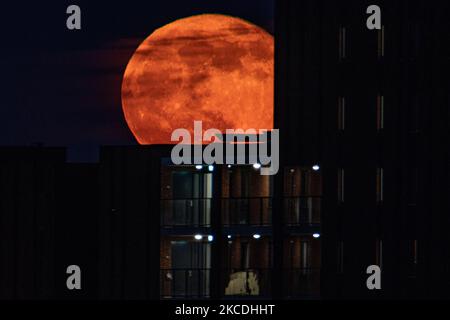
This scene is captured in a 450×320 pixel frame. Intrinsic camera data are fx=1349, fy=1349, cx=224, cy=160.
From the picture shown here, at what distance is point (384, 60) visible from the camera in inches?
1928

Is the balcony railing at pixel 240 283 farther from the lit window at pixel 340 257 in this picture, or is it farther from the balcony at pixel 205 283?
the lit window at pixel 340 257

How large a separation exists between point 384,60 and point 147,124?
1380 cm

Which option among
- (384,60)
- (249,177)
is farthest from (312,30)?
(249,177)

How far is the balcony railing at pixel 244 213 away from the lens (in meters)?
49.3

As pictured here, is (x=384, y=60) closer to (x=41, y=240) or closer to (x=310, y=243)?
(x=310, y=243)

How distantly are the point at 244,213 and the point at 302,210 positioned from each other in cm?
214

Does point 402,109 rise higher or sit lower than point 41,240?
higher

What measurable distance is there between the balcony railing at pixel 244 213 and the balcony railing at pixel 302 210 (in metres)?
0.71

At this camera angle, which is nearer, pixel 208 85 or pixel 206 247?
pixel 206 247

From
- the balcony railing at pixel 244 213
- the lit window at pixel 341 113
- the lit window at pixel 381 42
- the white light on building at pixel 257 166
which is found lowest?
the balcony railing at pixel 244 213

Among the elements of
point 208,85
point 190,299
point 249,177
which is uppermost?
point 208,85

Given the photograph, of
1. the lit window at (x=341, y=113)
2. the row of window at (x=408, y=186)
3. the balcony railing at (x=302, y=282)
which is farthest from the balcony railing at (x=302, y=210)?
the lit window at (x=341, y=113)

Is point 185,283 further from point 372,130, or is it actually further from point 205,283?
point 372,130

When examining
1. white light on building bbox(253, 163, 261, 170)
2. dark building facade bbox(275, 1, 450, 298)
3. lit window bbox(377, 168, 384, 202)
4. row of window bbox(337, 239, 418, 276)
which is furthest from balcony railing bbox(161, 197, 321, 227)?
lit window bbox(377, 168, 384, 202)
